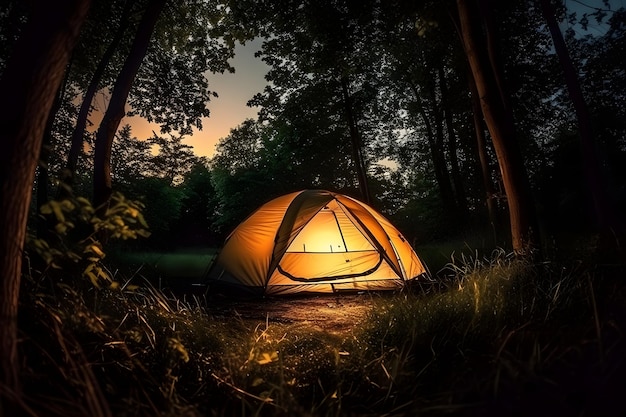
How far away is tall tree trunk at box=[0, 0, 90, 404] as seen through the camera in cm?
203

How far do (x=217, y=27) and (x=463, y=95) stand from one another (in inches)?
437

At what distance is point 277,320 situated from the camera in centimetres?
576

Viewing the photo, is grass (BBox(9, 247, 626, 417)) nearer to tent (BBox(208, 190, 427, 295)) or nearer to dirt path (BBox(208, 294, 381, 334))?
dirt path (BBox(208, 294, 381, 334))

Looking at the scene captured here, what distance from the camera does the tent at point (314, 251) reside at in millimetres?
7785

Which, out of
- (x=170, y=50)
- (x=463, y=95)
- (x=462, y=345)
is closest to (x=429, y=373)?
(x=462, y=345)

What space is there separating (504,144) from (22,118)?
5.65 m

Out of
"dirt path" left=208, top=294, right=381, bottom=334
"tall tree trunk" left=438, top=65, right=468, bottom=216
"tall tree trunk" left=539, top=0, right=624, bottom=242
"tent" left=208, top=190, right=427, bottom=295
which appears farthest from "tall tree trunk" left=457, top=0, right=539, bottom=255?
"tall tree trunk" left=438, top=65, right=468, bottom=216

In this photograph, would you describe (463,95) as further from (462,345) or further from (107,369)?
(107,369)

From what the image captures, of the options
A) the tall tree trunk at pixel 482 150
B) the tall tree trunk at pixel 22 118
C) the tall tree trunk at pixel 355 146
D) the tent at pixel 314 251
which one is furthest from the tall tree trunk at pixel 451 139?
the tall tree trunk at pixel 22 118

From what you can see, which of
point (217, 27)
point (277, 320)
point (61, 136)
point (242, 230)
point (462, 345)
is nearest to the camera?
point (462, 345)

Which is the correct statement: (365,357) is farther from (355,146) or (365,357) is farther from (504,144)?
(355,146)

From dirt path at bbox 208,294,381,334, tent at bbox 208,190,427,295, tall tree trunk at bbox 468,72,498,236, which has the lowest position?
dirt path at bbox 208,294,381,334

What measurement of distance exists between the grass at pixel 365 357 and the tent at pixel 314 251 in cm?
346

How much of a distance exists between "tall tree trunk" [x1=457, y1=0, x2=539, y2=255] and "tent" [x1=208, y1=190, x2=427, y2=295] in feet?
8.73
